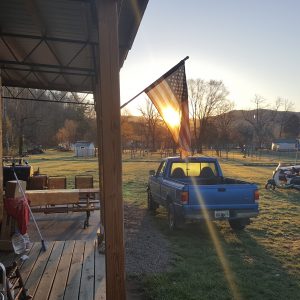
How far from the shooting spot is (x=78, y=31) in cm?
626

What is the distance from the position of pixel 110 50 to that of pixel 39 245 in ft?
16.2

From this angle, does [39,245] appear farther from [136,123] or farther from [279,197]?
[136,123]

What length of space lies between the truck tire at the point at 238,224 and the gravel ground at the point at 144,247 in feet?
6.41

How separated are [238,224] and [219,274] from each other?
3.57 meters

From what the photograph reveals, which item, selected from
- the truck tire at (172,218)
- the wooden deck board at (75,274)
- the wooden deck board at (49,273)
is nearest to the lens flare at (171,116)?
the wooden deck board at (75,274)

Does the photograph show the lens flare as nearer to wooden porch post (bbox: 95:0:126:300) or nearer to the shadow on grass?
wooden porch post (bbox: 95:0:126:300)

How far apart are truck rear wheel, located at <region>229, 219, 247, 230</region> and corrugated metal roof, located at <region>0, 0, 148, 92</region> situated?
16.5ft

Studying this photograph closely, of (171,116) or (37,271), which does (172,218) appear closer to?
(37,271)

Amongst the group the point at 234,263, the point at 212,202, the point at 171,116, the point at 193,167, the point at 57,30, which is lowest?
the point at 234,263

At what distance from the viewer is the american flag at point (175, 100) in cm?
522

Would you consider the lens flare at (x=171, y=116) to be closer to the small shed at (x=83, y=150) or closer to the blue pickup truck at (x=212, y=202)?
the blue pickup truck at (x=212, y=202)

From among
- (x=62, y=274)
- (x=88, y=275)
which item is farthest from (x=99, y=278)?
(x=62, y=274)

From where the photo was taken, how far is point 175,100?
17.6ft

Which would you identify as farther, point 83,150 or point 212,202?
point 83,150
